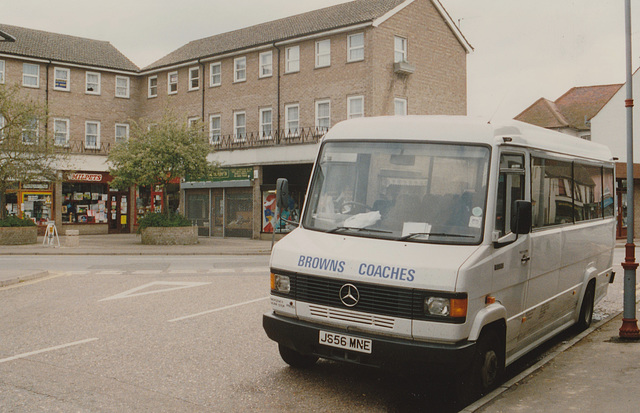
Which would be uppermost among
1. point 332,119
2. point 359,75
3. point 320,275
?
point 359,75

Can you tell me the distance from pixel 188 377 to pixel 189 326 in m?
2.54

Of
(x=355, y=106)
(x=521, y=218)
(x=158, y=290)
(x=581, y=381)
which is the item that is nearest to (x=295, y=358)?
(x=521, y=218)

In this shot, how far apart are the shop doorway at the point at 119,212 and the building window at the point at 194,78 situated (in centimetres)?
803

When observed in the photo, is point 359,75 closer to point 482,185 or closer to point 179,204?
point 179,204

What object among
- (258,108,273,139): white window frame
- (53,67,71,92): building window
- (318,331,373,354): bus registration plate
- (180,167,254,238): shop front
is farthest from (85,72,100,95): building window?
(318,331,373,354): bus registration plate

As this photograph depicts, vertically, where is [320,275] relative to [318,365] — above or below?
above

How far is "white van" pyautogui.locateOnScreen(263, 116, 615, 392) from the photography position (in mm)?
5164

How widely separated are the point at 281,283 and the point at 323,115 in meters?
25.5

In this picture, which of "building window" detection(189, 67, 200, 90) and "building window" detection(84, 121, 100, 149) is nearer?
"building window" detection(189, 67, 200, 90)

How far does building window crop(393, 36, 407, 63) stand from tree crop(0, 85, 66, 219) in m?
16.1

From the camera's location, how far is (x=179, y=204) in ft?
123

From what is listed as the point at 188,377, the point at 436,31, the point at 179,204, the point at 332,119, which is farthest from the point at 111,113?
the point at 188,377

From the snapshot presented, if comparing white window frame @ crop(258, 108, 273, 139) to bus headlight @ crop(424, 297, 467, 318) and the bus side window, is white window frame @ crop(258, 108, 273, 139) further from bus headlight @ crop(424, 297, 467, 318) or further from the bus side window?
bus headlight @ crop(424, 297, 467, 318)

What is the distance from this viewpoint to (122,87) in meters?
41.2
